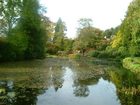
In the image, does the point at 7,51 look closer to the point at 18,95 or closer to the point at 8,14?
the point at 8,14

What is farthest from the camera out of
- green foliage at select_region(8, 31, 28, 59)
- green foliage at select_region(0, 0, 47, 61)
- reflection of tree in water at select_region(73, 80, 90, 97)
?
green foliage at select_region(8, 31, 28, 59)

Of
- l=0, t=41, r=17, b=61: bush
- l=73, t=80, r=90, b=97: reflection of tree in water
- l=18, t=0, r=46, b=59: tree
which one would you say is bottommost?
l=73, t=80, r=90, b=97: reflection of tree in water

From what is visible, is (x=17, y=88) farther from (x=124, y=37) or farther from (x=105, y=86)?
(x=124, y=37)

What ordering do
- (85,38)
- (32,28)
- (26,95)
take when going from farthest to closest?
(85,38) → (32,28) → (26,95)

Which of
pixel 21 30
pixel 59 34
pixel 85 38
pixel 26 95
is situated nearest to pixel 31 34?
pixel 21 30

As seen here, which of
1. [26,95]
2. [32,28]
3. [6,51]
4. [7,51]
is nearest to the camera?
Result: [26,95]

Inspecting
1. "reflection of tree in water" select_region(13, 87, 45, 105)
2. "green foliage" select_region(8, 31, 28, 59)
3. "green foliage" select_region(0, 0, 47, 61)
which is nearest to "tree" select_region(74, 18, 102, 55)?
"green foliage" select_region(0, 0, 47, 61)

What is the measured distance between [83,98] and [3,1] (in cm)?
3905

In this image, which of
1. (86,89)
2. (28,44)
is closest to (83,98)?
(86,89)

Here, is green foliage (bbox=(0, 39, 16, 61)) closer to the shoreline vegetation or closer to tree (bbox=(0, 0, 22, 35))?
the shoreline vegetation

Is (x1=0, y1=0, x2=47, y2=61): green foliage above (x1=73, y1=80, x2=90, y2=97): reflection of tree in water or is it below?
above

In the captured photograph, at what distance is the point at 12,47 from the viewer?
56.2 metres

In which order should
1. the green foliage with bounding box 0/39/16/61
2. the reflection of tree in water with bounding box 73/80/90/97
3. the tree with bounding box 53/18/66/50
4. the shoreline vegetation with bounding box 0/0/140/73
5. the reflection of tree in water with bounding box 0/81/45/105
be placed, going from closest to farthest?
the reflection of tree in water with bounding box 0/81/45/105, the reflection of tree in water with bounding box 73/80/90/97, the shoreline vegetation with bounding box 0/0/140/73, the green foliage with bounding box 0/39/16/61, the tree with bounding box 53/18/66/50

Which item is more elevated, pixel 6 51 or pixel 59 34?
pixel 59 34
